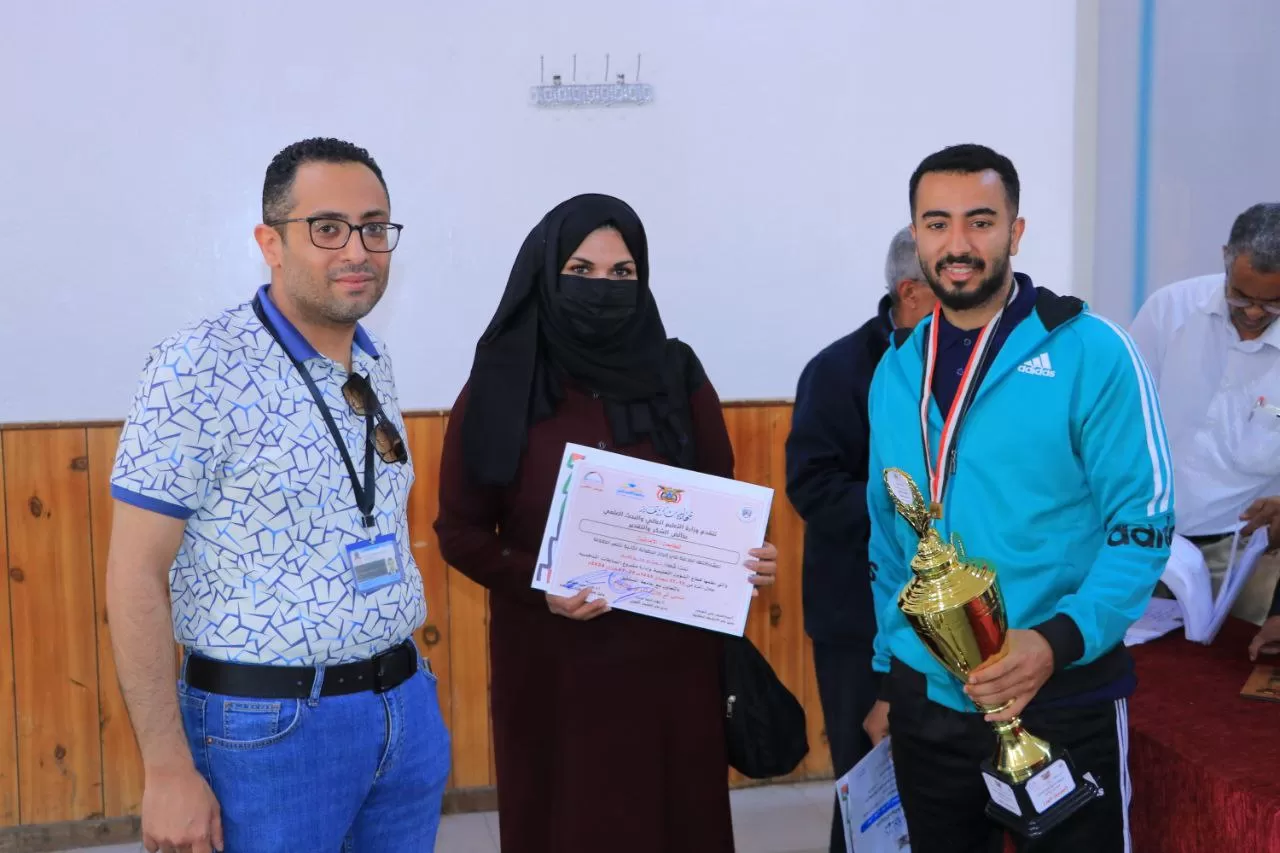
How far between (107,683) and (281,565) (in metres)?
2.48

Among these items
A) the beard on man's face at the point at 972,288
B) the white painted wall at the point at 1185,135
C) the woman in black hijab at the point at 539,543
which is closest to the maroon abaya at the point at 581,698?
the woman in black hijab at the point at 539,543

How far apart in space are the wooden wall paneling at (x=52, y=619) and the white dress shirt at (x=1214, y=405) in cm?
335

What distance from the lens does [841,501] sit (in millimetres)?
2695

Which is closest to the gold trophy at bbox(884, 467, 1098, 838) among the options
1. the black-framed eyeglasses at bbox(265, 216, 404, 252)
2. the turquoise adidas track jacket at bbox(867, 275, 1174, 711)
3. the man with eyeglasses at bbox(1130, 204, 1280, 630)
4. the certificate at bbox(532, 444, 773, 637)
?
the turquoise adidas track jacket at bbox(867, 275, 1174, 711)

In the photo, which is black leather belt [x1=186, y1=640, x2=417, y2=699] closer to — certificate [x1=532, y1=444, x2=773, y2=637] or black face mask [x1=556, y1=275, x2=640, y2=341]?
certificate [x1=532, y1=444, x2=773, y2=637]

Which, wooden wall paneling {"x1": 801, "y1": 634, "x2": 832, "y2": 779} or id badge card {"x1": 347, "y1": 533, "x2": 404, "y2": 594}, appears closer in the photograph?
id badge card {"x1": 347, "y1": 533, "x2": 404, "y2": 594}

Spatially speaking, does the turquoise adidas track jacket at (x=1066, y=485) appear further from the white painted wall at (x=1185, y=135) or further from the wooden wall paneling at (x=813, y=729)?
the white painted wall at (x=1185, y=135)

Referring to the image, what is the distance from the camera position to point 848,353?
282 centimetres

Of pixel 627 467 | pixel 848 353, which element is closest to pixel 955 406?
pixel 627 467

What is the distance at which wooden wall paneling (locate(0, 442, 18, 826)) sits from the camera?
3.69 metres

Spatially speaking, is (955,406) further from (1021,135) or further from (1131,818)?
(1021,135)

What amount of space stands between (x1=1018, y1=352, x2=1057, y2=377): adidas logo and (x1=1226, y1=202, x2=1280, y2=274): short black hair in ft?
4.35

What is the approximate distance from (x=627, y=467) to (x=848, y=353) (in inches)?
33.9

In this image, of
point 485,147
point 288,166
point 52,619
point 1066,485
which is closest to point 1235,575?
point 1066,485
